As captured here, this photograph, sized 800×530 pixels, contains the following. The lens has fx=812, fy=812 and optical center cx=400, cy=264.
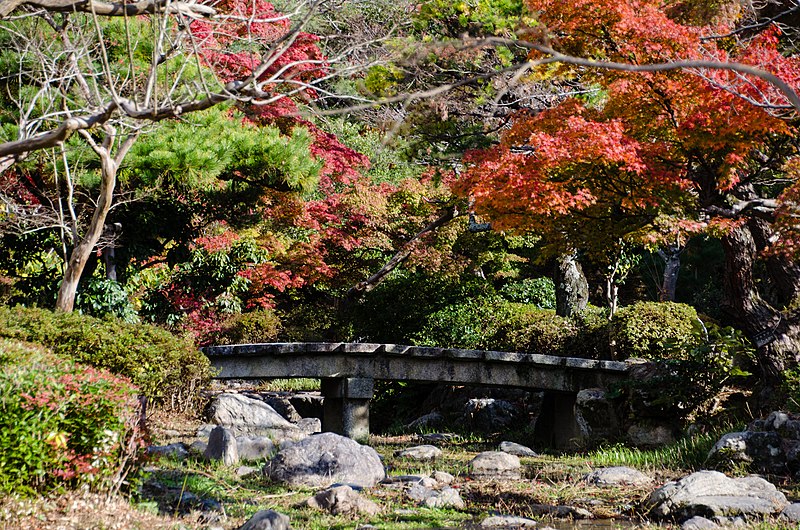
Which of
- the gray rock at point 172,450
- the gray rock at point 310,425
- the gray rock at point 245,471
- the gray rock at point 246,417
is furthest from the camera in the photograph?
the gray rock at point 310,425

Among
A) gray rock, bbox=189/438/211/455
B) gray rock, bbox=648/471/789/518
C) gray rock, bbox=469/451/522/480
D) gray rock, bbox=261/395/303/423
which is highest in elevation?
gray rock, bbox=648/471/789/518

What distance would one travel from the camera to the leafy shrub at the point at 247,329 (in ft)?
51.3

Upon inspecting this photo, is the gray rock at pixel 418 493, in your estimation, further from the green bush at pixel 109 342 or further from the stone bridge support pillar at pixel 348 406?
the stone bridge support pillar at pixel 348 406

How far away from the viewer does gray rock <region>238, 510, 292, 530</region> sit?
5426mm

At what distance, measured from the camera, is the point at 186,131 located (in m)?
10.6

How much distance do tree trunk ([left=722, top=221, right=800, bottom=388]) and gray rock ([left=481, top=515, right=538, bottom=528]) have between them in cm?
519

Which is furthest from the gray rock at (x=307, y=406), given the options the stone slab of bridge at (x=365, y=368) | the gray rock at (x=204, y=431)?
the gray rock at (x=204, y=431)

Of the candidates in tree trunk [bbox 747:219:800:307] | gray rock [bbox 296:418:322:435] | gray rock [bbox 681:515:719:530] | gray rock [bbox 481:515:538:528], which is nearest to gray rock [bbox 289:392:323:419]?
gray rock [bbox 296:418:322:435]

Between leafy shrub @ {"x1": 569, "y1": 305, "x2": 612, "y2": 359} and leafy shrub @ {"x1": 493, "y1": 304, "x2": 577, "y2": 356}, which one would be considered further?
leafy shrub @ {"x1": 493, "y1": 304, "x2": 577, "y2": 356}

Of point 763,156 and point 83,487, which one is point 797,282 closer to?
point 763,156

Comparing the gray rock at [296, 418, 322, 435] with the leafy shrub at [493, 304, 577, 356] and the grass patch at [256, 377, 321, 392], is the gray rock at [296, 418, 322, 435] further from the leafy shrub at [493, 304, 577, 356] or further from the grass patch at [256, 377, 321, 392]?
the grass patch at [256, 377, 321, 392]

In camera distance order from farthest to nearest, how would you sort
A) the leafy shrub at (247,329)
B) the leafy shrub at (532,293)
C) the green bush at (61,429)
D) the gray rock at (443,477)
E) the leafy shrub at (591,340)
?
the leafy shrub at (532,293) → the leafy shrub at (247,329) → the leafy shrub at (591,340) → the gray rock at (443,477) → the green bush at (61,429)

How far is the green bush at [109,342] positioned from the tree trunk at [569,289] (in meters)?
7.49

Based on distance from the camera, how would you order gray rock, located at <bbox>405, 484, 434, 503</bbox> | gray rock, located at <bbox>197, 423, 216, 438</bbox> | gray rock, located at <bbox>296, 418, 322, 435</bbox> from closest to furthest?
gray rock, located at <bbox>405, 484, 434, 503</bbox>, gray rock, located at <bbox>197, 423, 216, 438</bbox>, gray rock, located at <bbox>296, 418, 322, 435</bbox>
